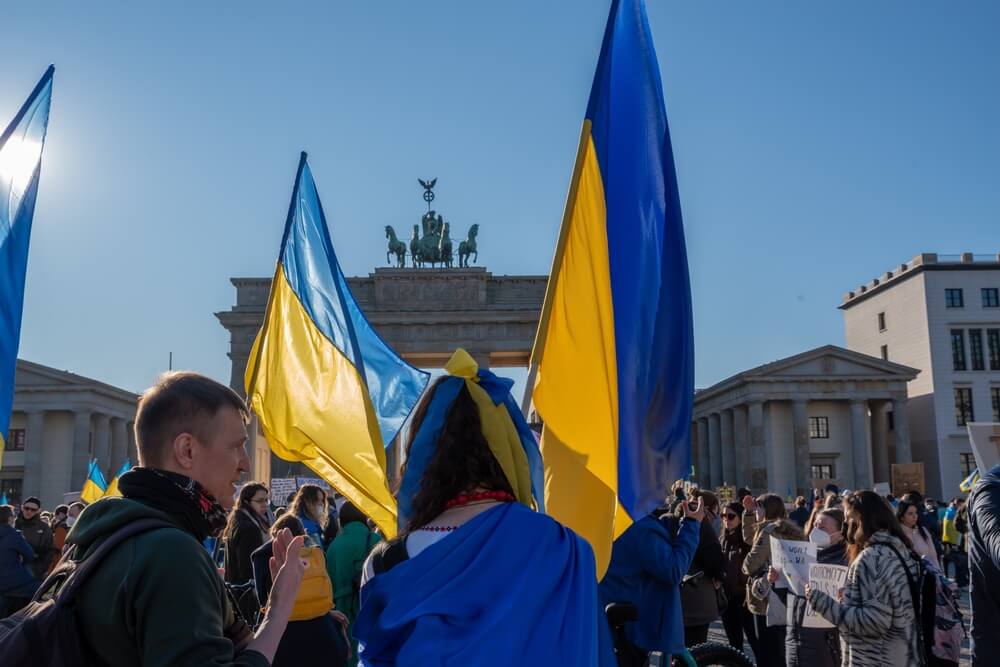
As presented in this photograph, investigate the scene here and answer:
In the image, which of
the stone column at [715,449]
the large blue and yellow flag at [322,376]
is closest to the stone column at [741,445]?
the stone column at [715,449]

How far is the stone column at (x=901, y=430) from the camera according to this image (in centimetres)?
5712

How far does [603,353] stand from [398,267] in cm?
5251

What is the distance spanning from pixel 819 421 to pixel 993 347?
10973mm

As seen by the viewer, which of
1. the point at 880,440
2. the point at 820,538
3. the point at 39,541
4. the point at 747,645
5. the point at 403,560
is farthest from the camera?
the point at 880,440

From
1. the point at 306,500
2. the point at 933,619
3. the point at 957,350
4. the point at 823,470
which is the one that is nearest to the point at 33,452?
the point at 823,470

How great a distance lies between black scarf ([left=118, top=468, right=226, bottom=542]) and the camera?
2244mm

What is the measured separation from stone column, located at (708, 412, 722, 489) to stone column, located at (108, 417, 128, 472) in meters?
40.2

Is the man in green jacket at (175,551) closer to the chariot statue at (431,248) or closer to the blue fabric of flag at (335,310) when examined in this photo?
the blue fabric of flag at (335,310)

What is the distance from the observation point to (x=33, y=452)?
183 ft

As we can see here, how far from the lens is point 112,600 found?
6.59 ft

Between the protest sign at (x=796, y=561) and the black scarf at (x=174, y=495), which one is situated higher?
the black scarf at (x=174, y=495)

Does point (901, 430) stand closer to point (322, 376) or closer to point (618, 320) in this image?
point (322, 376)

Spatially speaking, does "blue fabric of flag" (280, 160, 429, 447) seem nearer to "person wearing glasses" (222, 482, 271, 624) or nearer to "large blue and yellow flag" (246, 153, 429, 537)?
"large blue and yellow flag" (246, 153, 429, 537)

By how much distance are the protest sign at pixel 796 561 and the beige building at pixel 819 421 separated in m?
53.2
